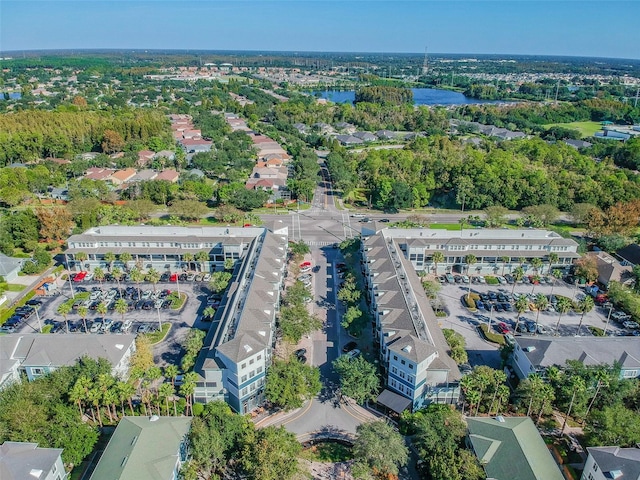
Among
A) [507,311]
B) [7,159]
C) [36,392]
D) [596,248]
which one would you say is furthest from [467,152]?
[7,159]

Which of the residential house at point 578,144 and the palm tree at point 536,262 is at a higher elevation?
the residential house at point 578,144

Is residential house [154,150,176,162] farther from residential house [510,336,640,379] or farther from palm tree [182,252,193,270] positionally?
residential house [510,336,640,379]

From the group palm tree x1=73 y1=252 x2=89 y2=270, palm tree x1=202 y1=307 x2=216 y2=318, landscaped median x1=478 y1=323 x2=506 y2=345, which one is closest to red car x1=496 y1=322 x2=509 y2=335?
landscaped median x1=478 y1=323 x2=506 y2=345

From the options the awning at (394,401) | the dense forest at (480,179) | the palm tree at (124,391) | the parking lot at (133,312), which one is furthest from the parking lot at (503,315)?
the palm tree at (124,391)

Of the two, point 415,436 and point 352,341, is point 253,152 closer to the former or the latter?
point 352,341

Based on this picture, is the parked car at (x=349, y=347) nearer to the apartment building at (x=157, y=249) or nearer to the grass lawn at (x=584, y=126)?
the apartment building at (x=157, y=249)
